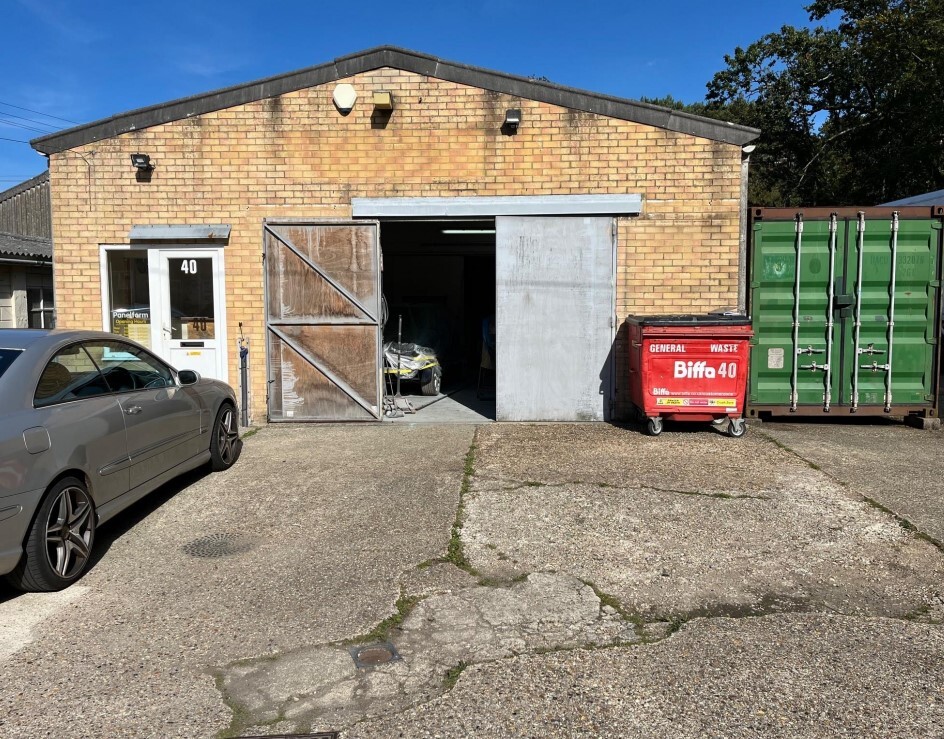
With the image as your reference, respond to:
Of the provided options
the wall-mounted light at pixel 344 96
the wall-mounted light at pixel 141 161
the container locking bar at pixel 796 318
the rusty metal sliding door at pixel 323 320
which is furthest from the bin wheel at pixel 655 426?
the wall-mounted light at pixel 141 161

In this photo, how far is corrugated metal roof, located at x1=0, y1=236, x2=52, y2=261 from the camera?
17266mm

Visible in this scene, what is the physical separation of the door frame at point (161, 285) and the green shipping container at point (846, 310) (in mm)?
6541

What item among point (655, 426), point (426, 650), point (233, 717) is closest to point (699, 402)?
point (655, 426)

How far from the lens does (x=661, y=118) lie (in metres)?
8.86

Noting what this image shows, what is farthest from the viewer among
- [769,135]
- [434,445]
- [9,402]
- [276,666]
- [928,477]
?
[769,135]

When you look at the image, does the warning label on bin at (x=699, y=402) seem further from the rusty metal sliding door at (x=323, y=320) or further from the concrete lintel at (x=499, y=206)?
the rusty metal sliding door at (x=323, y=320)

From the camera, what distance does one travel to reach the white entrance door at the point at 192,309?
9383 mm

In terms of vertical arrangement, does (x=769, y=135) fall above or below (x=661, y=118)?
above

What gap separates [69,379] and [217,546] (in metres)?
1.45

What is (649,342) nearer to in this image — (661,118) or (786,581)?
(661,118)

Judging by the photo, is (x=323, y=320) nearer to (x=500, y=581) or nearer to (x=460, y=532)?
(x=460, y=532)

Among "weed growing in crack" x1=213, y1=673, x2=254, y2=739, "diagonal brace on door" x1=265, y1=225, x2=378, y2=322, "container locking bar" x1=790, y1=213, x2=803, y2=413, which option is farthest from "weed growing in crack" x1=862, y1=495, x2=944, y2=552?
"diagonal brace on door" x1=265, y1=225, x2=378, y2=322

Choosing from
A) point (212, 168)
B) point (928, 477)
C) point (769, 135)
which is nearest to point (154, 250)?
point (212, 168)

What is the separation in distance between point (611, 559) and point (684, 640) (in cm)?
106
